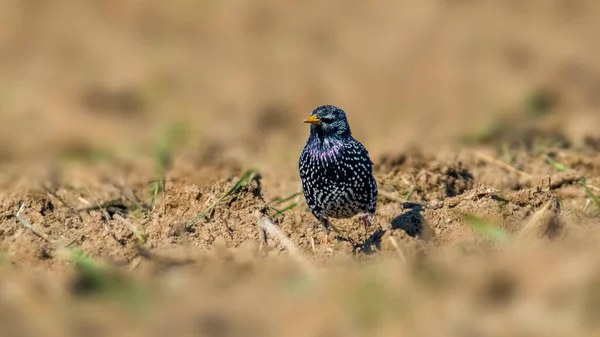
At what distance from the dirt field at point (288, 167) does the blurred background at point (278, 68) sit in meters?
0.04

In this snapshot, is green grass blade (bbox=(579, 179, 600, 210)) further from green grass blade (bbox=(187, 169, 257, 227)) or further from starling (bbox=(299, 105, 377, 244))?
green grass blade (bbox=(187, 169, 257, 227))

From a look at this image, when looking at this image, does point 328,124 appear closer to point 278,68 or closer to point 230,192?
point 230,192

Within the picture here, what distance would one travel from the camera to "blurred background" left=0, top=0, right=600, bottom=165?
13680 millimetres

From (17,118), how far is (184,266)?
8812mm

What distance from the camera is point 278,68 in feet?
51.1

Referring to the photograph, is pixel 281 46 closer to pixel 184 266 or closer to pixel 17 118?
pixel 17 118

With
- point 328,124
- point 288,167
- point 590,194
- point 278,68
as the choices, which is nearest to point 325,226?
point 328,124

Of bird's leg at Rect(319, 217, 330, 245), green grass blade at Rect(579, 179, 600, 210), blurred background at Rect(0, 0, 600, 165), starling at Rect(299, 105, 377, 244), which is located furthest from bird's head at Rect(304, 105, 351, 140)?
blurred background at Rect(0, 0, 600, 165)

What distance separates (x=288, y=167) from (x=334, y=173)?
2925 mm

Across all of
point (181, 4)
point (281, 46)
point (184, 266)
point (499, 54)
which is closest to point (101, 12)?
point (181, 4)

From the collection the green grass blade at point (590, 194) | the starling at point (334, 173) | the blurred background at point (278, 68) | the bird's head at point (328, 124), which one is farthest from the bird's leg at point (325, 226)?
the blurred background at point (278, 68)

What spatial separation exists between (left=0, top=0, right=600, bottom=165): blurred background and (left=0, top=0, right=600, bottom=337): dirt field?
0.13 feet

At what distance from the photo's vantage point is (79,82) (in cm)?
1536

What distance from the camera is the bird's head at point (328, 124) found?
7.16 meters
